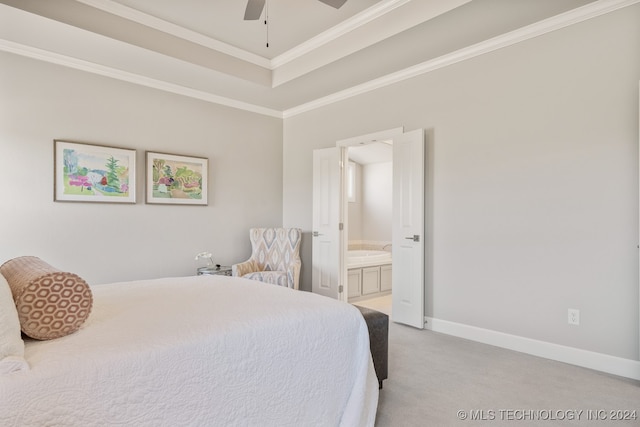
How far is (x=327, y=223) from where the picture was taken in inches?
194

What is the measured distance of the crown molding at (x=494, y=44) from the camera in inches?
113

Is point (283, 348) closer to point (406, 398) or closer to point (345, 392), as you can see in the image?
point (345, 392)

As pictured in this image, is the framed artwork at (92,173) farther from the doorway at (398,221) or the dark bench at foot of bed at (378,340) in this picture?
the dark bench at foot of bed at (378,340)

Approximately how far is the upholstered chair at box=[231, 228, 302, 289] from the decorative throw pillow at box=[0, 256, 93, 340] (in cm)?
298

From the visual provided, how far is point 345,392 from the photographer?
5.92ft

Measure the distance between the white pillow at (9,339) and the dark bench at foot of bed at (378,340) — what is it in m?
1.66

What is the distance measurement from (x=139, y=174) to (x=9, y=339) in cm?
335

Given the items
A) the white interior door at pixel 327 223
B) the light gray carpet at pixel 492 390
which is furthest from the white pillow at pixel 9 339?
the white interior door at pixel 327 223

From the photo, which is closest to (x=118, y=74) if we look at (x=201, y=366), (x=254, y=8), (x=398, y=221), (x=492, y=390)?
(x=254, y=8)

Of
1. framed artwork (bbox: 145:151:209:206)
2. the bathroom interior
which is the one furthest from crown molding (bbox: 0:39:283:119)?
the bathroom interior

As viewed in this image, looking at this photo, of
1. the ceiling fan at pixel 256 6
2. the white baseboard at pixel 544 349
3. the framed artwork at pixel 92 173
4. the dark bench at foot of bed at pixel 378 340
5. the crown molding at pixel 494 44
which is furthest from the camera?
the framed artwork at pixel 92 173

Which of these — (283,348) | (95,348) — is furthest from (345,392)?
(95,348)

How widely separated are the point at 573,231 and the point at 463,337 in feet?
4.46

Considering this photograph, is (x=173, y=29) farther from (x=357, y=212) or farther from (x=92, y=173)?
(x=357, y=212)
